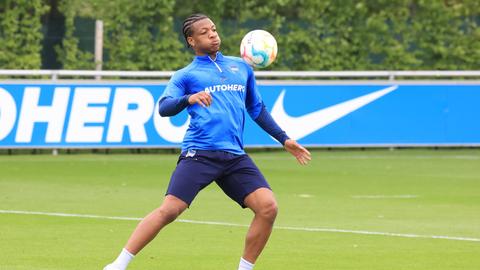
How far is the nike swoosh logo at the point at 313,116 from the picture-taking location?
2534 cm

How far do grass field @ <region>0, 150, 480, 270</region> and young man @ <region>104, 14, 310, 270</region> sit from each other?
1.47m

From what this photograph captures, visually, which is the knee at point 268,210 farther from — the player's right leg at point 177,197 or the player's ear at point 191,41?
the player's ear at point 191,41

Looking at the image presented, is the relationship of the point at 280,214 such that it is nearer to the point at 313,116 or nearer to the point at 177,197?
the point at 177,197

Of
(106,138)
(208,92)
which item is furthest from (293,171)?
(208,92)

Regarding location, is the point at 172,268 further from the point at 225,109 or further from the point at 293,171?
the point at 293,171

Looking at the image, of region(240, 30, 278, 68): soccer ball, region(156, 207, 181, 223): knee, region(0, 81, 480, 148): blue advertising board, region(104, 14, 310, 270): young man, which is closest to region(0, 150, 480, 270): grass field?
region(0, 81, 480, 148): blue advertising board

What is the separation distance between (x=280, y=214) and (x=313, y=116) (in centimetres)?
983

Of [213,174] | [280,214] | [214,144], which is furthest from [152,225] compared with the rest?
[280,214]

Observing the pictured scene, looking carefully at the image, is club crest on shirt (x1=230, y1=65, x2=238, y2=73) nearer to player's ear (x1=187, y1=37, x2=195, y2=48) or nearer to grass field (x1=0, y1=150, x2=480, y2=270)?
player's ear (x1=187, y1=37, x2=195, y2=48)

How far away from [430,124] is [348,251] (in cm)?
1411

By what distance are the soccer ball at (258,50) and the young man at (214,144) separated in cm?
35

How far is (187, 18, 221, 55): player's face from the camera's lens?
10.2 metres

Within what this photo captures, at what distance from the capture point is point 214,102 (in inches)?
397

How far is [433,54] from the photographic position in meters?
29.1
